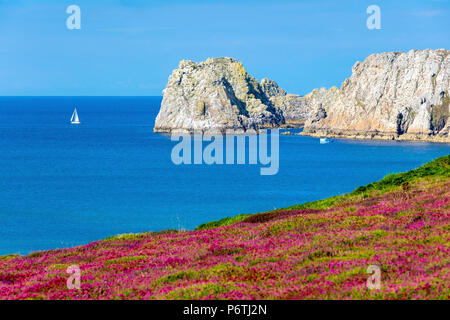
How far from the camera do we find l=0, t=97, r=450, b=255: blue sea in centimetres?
7456

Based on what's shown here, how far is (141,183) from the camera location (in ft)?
363

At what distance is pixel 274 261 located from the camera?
15555mm

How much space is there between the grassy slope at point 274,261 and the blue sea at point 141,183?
128 ft

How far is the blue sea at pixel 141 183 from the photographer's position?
7456 cm

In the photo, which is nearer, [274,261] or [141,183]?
[274,261]

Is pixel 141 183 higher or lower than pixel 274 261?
higher

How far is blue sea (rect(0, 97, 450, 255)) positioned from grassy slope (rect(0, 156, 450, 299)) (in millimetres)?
38919

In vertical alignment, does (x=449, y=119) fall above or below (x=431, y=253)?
above

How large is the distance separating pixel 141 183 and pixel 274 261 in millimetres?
96480
